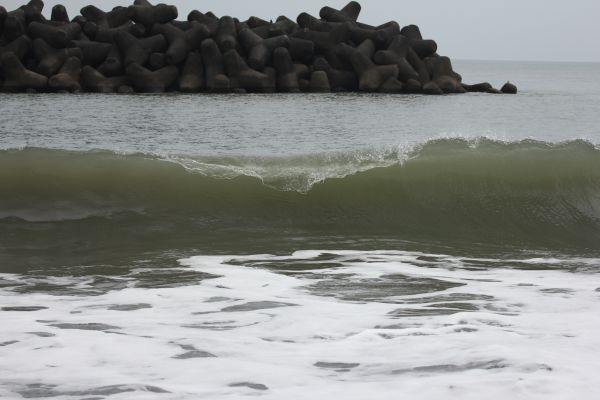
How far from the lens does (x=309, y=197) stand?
9172 mm

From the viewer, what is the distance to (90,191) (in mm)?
9133

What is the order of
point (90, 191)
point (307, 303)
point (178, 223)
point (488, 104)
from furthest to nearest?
point (488, 104) < point (90, 191) < point (178, 223) < point (307, 303)

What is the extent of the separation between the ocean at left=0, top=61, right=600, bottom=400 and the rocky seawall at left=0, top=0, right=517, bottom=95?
12.8 m

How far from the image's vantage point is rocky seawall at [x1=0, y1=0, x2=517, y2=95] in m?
27.1

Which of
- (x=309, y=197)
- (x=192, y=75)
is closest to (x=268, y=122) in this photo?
(x=192, y=75)

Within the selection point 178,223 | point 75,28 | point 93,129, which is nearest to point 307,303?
point 178,223

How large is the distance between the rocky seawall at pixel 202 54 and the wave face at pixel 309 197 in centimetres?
1698

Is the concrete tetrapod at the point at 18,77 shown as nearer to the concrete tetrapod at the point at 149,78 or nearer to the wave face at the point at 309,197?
the concrete tetrapod at the point at 149,78

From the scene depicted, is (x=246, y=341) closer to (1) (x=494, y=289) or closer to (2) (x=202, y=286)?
(2) (x=202, y=286)

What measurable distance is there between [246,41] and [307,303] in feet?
76.4

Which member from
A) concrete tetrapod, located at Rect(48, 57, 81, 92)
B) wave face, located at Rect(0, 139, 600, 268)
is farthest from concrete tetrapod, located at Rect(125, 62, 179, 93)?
wave face, located at Rect(0, 139, 600, 268)

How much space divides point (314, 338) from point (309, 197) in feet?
15.0

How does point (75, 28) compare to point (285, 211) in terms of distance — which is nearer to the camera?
point (285, 211)

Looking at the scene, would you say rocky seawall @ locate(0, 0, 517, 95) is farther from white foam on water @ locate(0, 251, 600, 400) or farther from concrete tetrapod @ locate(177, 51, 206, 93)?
white foam on water @ locate(0, 251, 600, 400)
